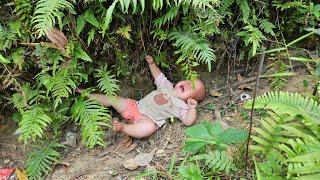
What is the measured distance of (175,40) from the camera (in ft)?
13.0

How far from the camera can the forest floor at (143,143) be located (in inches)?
148

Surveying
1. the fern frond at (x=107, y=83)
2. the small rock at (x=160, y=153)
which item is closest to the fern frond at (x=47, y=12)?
the fern frond at (x=107, y=83)

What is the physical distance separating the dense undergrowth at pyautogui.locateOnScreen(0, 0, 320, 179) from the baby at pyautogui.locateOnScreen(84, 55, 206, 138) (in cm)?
12

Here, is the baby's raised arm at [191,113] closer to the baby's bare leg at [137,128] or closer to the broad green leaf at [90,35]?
the baby's bare leg at [137,128]

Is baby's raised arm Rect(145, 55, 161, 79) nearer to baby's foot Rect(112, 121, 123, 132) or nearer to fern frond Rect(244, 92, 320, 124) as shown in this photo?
baby's foot Rect(112, 121, 123, 132)

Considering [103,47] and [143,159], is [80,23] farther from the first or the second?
[143,159]

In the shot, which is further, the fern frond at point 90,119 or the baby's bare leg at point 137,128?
the baby's bare leg at point 137,128

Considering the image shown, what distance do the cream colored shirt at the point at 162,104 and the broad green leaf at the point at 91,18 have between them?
82 centimetres

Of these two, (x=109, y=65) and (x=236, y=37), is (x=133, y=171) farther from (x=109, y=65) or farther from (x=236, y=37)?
(x=236, y=37)

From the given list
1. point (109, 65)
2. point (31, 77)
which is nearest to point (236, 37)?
point (109, 65)

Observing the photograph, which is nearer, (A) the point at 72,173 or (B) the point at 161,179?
(B) the point at 161,179

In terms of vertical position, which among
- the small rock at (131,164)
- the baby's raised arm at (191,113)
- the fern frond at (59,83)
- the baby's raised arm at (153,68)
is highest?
the baby's raised arm at (153,68)

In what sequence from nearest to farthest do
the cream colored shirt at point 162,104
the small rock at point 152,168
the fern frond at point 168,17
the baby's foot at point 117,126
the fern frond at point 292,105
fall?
1. the fern frond at point 292,105
2. the small rock at point 152,168
3. the fern frond at point 168,17
4. the baby's foot at point 117,126
5. the cream colored shirt at point 162,104

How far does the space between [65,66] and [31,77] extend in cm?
42
